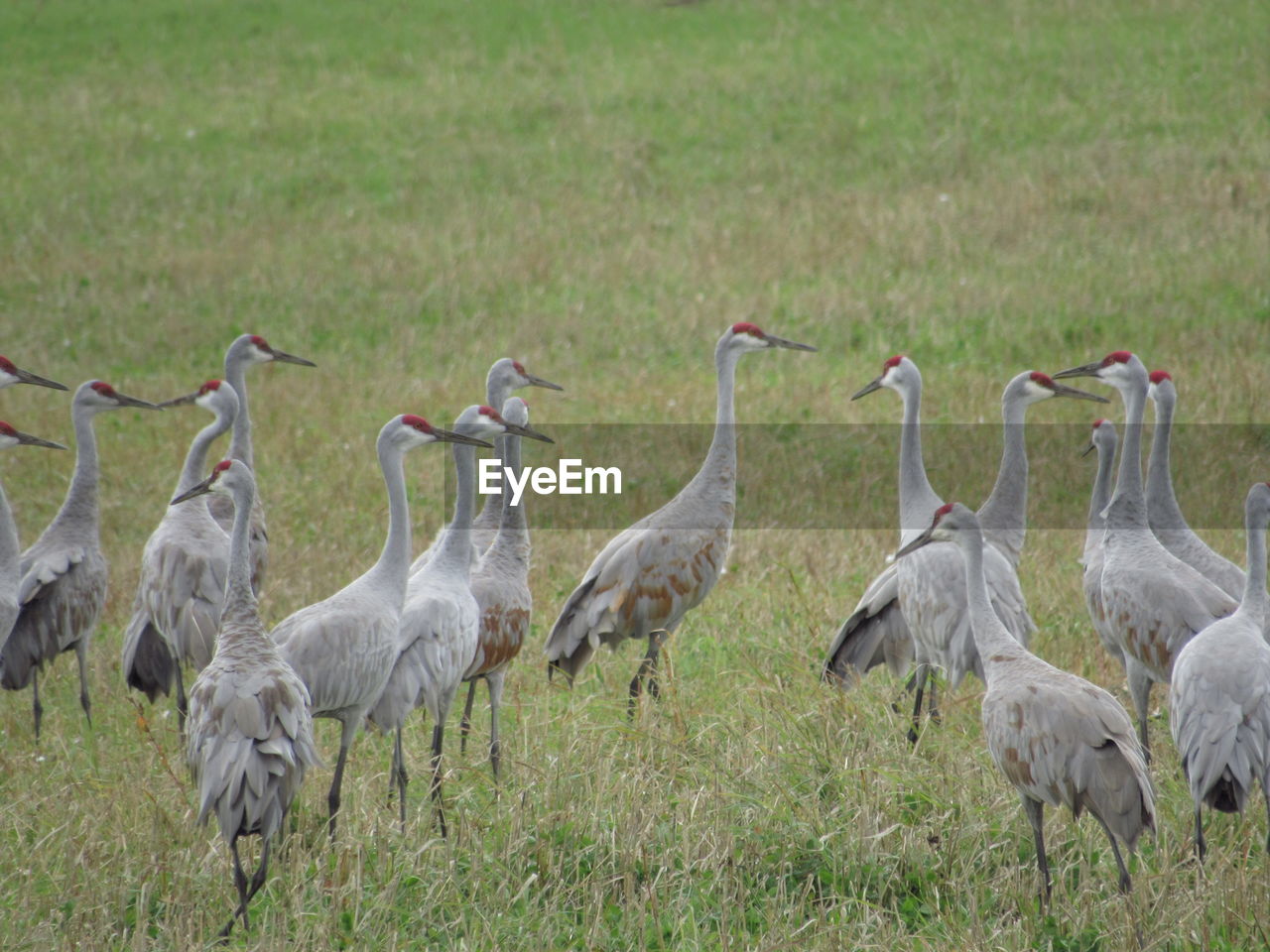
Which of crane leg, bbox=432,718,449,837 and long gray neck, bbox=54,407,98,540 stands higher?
long gray neck, bbox=54,407,98,540

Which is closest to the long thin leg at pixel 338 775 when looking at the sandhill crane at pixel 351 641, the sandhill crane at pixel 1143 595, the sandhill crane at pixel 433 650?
the sandhill crane at pixel 351 641

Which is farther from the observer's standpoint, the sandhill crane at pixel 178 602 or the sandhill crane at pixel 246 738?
the sandhill crane at pixel 178 602

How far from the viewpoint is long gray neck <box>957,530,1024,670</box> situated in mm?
4617

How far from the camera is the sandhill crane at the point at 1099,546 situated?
575cm

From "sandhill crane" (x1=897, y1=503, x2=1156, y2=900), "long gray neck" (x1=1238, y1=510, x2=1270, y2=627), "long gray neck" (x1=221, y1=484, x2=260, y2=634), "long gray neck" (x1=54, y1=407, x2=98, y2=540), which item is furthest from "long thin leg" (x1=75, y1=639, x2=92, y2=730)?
"long gray neck" (x1=1238, y1=510, x2=1270, y2=627)

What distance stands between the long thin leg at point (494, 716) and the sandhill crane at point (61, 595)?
1789mm

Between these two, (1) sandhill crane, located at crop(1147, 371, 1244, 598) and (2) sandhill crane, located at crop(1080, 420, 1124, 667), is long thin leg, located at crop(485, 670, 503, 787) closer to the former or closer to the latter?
(2) sandhill crane, located at crop(1080, 420, 1124, 667)

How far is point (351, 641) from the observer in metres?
4.84

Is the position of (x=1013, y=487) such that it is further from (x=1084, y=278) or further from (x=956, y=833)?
(x=1084, y=278)

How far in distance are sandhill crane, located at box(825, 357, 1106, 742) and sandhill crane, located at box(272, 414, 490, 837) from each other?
1990 mm

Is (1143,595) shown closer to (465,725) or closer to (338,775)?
(465,725)

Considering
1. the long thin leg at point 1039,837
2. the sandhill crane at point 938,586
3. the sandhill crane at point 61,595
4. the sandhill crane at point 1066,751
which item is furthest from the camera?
the sandhill crane at point 61,595

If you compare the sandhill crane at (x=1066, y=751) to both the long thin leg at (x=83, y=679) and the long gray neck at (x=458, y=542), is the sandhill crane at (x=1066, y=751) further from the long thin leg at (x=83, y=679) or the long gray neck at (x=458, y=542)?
the long thin leg at (x=83, y=679)

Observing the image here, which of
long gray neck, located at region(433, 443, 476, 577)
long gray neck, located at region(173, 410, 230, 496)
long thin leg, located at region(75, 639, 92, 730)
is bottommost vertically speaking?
long thin leg, located at region(75, 639, 92, 730)
